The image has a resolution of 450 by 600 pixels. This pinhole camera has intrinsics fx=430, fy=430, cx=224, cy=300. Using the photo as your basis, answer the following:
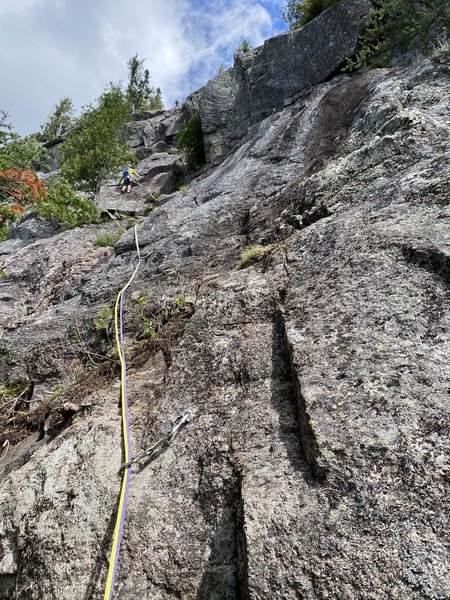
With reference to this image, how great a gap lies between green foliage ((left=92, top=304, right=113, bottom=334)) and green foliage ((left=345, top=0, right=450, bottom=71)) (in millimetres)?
10885

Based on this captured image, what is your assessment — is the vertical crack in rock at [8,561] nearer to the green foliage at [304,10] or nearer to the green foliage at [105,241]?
the green foliage at [105,241]

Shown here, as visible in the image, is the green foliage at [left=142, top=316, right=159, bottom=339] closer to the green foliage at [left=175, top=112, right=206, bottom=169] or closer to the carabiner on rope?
the carabiner on rope

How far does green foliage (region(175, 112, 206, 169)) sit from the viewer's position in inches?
799

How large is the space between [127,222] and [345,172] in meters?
9.75

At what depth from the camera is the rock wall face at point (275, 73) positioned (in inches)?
587

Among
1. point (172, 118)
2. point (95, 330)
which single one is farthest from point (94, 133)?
point (95, 330)

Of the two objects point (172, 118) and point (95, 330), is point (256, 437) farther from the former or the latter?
point (172, 118)

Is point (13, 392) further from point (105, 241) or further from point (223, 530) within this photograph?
point (105, 241)

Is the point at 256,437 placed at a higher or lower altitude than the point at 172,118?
lower

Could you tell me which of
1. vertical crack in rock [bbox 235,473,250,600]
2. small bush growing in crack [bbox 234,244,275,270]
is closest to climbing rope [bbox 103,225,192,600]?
vertical crack in rock [bbox 235,473,250,600]

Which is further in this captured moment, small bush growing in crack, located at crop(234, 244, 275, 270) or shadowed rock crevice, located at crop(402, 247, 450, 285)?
small bush growing in crack, located at crop(234, 244, 275, 270)

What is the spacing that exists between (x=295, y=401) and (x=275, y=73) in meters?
16.2

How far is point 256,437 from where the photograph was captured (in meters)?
Result: 3.50

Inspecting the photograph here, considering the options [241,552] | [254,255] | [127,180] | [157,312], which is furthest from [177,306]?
[127,180]
